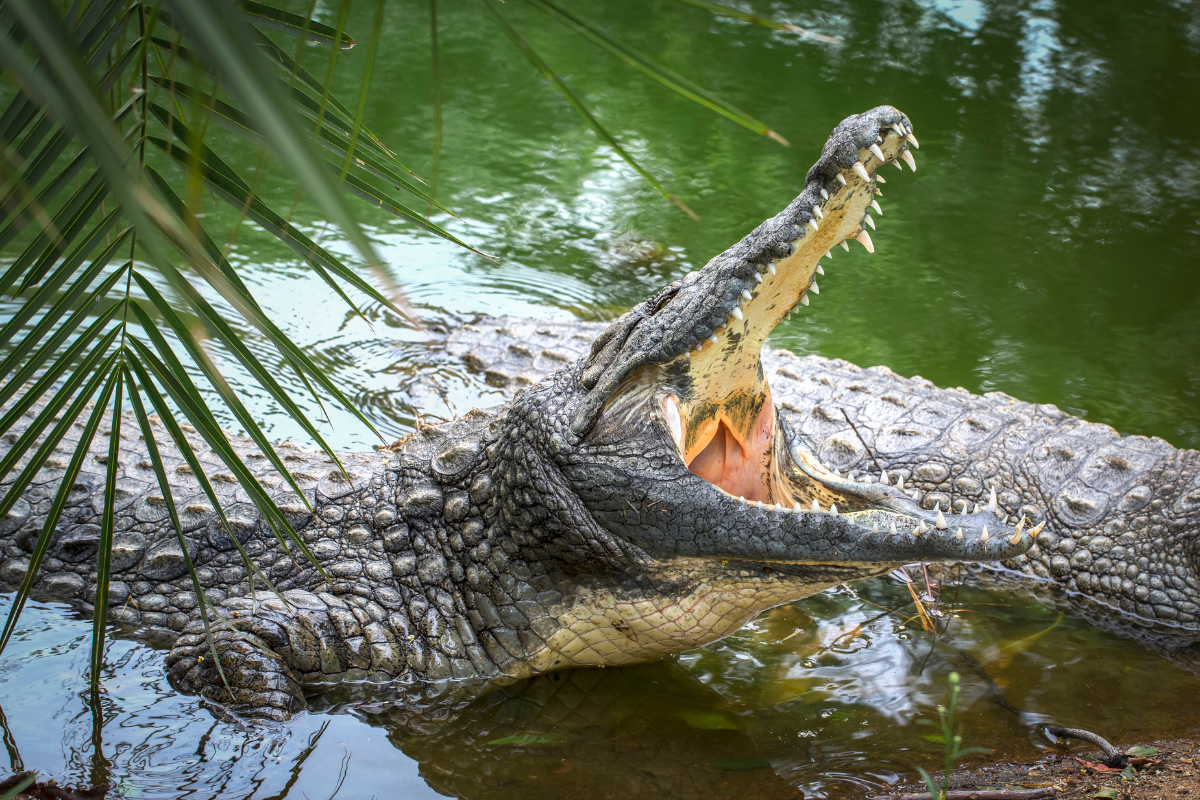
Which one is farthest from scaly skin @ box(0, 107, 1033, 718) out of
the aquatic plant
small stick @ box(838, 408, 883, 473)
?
small stick @ box(838, 408, 883, 473)

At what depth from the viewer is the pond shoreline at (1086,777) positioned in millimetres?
2562

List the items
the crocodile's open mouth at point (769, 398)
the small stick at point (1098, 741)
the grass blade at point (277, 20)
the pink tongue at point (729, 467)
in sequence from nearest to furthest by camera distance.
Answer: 1. the grass blade at point (277, 20)
2. the crocodile's open mouth at point (769, 398)
3. the small stick at point (1098, 741)
4. the pink tongue at point (729, 467)

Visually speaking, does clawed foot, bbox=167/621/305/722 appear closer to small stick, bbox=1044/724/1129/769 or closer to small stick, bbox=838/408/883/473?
small stick, bbox=1044/724/1129/769

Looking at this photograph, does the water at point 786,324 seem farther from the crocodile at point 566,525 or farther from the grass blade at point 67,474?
the grass blade at point 67,474

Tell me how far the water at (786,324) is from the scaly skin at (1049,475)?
40cm

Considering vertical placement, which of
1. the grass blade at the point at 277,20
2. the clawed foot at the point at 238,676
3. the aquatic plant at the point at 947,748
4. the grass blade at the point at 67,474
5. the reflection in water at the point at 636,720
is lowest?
the reflection in water at the point at 636,720

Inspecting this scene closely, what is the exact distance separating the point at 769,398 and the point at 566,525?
3.15 ft

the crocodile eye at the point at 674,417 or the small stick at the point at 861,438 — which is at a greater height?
the crocodile eye at the point at 674,417

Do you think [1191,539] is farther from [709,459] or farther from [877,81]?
[877,81]

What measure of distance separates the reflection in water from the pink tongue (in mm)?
695

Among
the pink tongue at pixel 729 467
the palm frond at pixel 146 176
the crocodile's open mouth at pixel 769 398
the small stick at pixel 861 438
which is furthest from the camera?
the small stick at pixel 861 438

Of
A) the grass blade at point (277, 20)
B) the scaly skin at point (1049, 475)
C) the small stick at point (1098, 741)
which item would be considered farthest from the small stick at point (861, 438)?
the grass blade at point (277, 20)

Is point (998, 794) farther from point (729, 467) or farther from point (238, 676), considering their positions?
point (238, 676)

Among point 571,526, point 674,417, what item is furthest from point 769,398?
point 571,526
